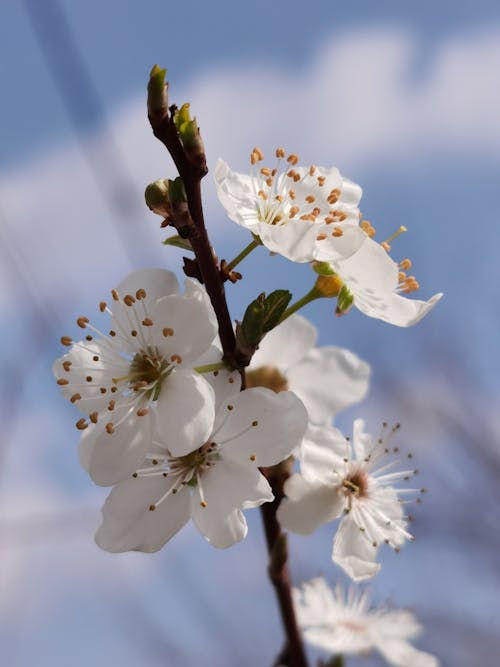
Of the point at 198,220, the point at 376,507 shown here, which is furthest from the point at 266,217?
the point at 376,507

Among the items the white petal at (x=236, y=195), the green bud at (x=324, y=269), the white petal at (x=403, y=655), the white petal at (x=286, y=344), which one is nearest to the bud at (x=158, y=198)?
the white petal at (x=236, y=195)

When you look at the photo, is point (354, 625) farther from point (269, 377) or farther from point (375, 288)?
point (375, 288)

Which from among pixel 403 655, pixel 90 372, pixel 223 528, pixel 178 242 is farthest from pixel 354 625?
pixel 178 242

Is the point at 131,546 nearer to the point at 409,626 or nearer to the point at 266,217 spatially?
the point at 266,217

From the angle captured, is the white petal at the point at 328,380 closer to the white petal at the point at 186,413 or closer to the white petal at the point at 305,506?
the white petal at the point at 305,506

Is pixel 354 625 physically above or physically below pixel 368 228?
below

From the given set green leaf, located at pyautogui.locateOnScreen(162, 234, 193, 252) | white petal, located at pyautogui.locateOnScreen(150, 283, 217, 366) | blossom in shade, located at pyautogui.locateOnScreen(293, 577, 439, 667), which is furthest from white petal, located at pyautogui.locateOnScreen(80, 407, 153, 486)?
blossom in shade, located at pyautogui.locateOnScreen(293, 577, 439, 667)

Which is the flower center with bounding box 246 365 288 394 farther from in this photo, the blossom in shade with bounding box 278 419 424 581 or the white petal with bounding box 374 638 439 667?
the white petal with bounding box 374 638 439 667
